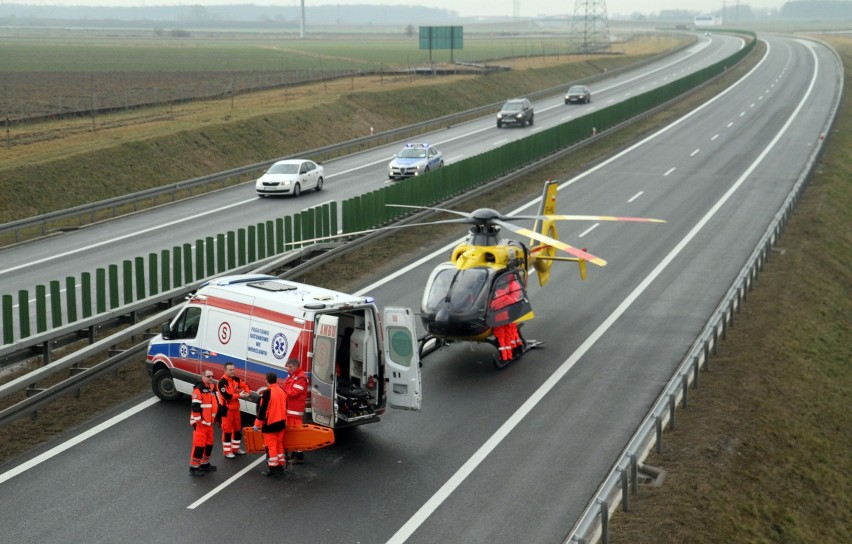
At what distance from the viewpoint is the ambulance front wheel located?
737 inches

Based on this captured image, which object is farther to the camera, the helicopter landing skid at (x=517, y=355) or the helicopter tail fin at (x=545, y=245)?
the helicopter tail fin at (x=545, y=245)

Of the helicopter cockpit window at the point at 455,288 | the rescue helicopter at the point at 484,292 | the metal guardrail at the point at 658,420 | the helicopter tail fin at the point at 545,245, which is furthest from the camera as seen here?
the helicopter tail fin at the point at 545,245

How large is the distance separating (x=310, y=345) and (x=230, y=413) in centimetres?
163

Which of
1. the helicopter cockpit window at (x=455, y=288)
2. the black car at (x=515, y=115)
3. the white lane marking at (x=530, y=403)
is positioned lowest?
the white lane marking at (x=530, y=403)

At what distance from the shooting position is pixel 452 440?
1747cm

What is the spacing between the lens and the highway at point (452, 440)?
14273 millimetres

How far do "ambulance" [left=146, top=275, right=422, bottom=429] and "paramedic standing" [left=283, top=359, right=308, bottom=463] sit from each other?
177 millimetres

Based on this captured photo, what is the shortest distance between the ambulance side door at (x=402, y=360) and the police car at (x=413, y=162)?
28603mm

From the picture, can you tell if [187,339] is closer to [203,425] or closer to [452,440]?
[203,425]

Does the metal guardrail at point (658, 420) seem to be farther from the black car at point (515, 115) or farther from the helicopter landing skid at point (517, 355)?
the black car at point (515, 115)

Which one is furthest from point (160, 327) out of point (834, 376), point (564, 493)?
point (834, 376)

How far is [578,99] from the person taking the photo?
81125mm

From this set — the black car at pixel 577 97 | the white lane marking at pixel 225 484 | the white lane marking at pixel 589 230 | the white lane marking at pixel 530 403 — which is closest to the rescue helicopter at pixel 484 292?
the white lane marking at pixel 530 403

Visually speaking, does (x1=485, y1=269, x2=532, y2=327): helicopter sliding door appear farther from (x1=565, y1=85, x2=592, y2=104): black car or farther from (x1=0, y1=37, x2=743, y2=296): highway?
(x1=565, y1=85, x2=592, y2=104): black car
